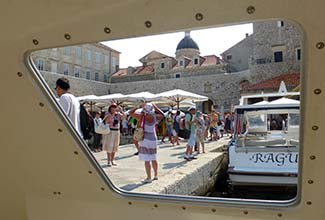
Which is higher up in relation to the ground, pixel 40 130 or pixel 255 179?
pixel 40 130

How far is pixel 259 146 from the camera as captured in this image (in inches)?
297

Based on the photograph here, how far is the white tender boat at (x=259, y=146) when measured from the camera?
7.01 m

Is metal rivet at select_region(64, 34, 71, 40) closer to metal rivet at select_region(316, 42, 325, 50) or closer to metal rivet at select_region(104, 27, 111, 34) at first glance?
metal rivet at select_region(104, 27, 111, 34)

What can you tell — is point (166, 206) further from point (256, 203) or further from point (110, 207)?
point (256, 203)

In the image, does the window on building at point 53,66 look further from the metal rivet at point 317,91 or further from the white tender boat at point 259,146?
the white tender boat at point 259,146

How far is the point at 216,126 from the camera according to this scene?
1334cm

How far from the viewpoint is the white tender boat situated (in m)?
7.01

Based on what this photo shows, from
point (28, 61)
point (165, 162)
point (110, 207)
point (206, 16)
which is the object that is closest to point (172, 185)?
point (165, 162)

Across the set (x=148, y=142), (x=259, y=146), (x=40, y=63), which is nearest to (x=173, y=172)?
(x=148, y=142)

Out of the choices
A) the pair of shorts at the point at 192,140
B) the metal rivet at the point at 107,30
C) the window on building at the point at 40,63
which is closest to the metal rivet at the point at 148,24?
the metal rivet at the point at 107,30

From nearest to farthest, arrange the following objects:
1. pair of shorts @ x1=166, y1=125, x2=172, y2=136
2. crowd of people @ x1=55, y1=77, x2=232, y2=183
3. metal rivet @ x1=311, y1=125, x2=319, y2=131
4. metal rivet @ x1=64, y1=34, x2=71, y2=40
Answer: metal rivet @ x1=311, y1=125, x2=319, y2=131, metal rivet @ x1=64, y1=34, x2=71, y2=40, crowd of people @ x1=55, y1=77, x2=232, y2=183, pair of shorts @ x1=166, y1=125, x2=172, y2=136

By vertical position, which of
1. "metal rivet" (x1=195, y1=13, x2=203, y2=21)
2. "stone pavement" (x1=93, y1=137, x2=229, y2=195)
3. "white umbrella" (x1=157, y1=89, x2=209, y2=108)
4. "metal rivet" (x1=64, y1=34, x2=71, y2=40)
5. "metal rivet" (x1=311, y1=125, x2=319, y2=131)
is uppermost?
"white umbrella" (x1=157, y1=89, x2=209, y2=108)

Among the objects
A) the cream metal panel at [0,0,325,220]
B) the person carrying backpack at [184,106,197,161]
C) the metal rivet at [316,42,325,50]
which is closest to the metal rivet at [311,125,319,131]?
the cream metal panel at [0,0,325,220]

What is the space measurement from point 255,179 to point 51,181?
616cm
